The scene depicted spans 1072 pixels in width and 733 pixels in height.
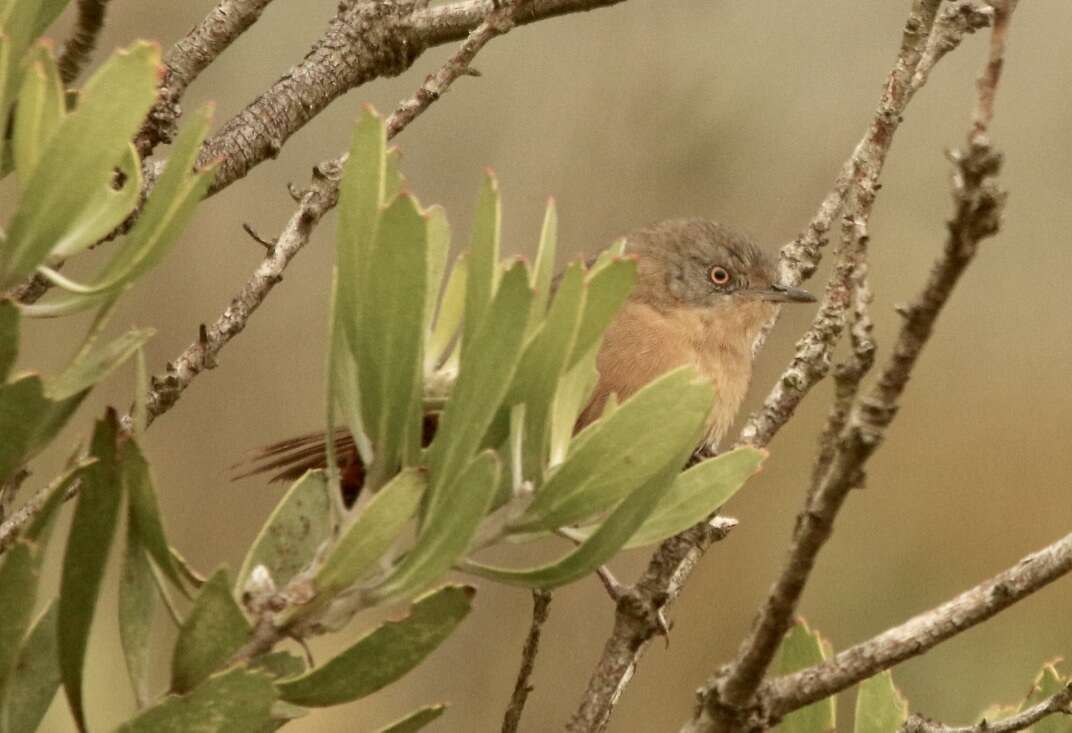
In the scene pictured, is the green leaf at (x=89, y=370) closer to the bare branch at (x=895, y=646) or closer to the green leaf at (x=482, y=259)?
the green leaf at (x=482, y=259)

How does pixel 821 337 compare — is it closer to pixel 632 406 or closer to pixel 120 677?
pixel 632 406

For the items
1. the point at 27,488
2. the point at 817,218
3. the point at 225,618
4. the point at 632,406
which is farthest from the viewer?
the point at 27,488

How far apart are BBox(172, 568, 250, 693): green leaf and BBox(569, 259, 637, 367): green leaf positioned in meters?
0.42

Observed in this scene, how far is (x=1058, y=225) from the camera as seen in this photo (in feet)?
20.1

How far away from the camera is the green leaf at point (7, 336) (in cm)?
136

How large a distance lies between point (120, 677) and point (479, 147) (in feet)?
9.55

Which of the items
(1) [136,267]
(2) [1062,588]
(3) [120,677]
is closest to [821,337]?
(1) [136,267]

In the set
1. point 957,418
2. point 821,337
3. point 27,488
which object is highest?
point 957,418

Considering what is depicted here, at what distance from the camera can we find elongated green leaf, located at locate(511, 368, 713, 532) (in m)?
1.54

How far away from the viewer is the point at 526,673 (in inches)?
90.4

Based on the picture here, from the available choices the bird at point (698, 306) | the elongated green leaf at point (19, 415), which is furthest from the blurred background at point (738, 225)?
the elongated green leaf at point (19, 415)

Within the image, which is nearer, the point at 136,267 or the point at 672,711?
the point at 136,267

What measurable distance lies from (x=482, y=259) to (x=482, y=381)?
117 mm

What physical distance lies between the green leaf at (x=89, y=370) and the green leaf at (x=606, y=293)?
16.6 inches
